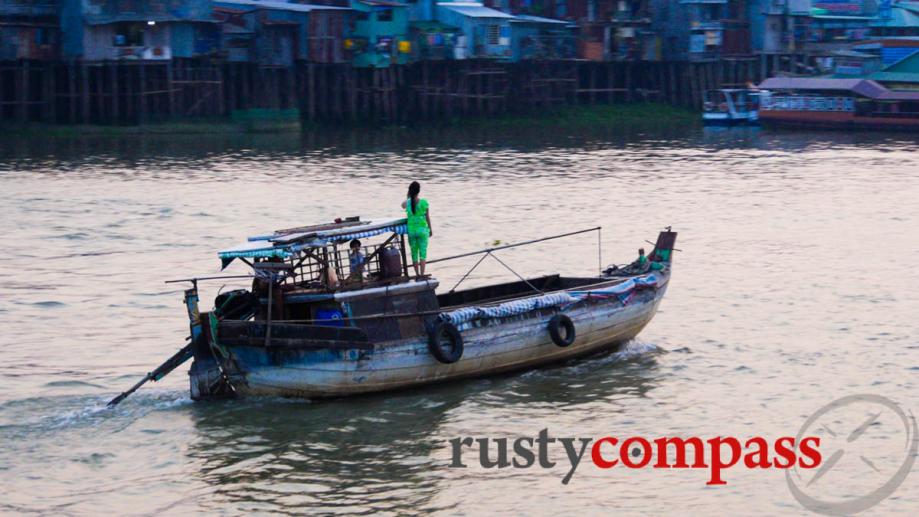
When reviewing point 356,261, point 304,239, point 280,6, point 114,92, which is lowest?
point 356,261

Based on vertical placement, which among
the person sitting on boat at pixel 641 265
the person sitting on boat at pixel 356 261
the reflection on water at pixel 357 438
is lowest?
the reflection on water at pixel 357 438

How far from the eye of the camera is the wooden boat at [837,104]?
60.9 metres

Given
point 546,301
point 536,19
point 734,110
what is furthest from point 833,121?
point 546,301

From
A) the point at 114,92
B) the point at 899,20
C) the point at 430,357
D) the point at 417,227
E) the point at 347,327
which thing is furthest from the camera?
the point at 899,20

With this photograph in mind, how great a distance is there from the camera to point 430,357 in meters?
16.5

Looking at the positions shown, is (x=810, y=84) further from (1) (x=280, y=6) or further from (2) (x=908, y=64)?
(1) (x=280, y=6)

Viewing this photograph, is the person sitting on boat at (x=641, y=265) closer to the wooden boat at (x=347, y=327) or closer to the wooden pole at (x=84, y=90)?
the wooden boat at (x=347, y=327)

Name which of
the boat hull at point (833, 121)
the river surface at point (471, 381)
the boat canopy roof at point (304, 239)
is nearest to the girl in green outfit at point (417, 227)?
the boat canopy roof at point (304, 239)

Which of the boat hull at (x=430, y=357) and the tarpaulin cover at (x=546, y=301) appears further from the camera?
the tarpaulin cover at (x=546, y=301)

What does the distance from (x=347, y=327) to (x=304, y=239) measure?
1.19m

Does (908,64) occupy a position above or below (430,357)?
above

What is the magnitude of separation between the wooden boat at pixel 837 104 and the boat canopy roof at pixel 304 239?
49.0m

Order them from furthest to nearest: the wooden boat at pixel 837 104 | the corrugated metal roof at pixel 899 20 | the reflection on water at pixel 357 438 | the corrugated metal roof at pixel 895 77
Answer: the corrugated metal roof at pixel 899 20 < the corrugated metal roof at pixel 895 77 < the wooden boat at pixel 837 104 < the reflection on water at pixel 357 438

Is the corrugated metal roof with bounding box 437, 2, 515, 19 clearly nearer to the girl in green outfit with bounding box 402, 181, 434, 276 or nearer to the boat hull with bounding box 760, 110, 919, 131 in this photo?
the boat hull with bounding box 760, 110, 919, 131
